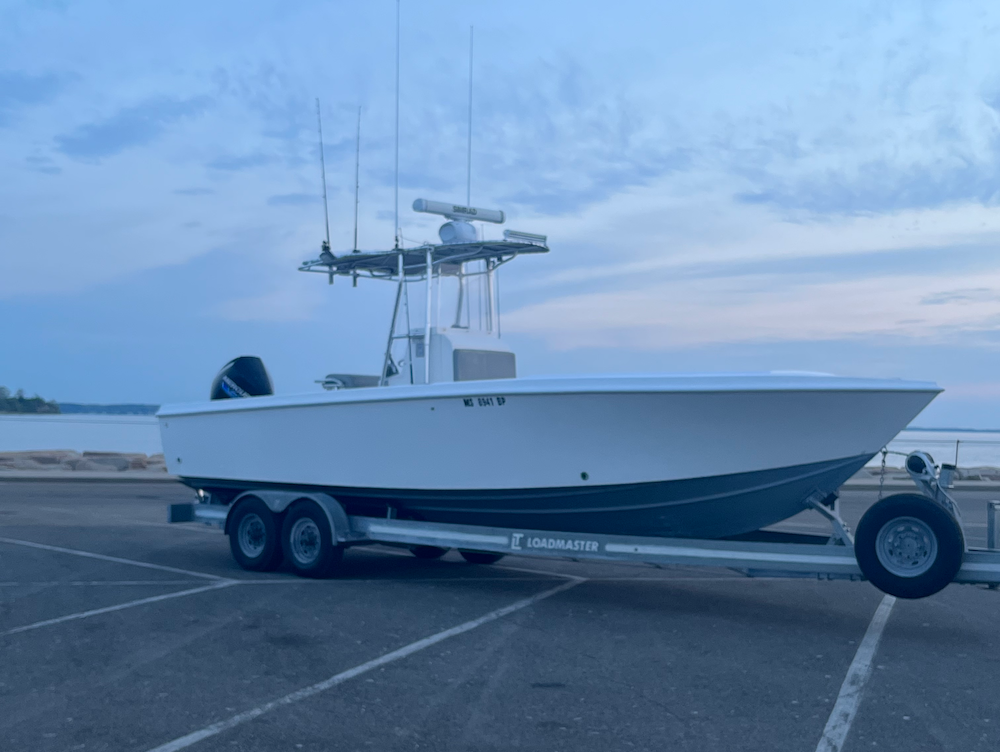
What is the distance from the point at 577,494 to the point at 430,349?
255 cm

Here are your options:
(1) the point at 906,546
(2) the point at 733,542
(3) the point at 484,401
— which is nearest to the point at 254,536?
(3) the point at 484,401

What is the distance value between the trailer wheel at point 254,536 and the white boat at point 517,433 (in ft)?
1.39

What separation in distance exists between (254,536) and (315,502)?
1.02m

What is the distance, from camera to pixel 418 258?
10.2 m

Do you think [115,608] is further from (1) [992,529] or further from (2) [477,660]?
(1) [992,529]

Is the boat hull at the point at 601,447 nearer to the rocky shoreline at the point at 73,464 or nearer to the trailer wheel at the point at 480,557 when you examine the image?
the trailer wheel at the point at 480,557

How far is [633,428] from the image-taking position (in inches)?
290

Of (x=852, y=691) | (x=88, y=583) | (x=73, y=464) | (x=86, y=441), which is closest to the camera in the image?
(x=852, y=691)

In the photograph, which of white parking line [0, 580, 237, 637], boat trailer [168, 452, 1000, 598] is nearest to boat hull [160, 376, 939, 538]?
boat trailer [168, 452, 1000, 598]

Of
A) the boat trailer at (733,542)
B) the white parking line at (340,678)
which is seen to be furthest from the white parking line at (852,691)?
the white parking line at (340,678)

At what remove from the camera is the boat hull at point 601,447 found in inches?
275

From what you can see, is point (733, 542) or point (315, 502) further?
point (315, 502)

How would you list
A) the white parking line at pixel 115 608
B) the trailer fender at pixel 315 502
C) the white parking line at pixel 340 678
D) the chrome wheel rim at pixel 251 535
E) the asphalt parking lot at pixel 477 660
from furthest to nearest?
the chrome wheel rim at pixel 251 535
the trailer fender at pixel 315 502
the white parking line at pixel 115 608
the asphalt parking lot at pixel 477 660
the white parking line at pixel 340 678

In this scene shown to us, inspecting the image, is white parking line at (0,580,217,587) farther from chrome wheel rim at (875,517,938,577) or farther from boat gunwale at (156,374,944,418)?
chrome wheel rim at (875,517,938,577)
